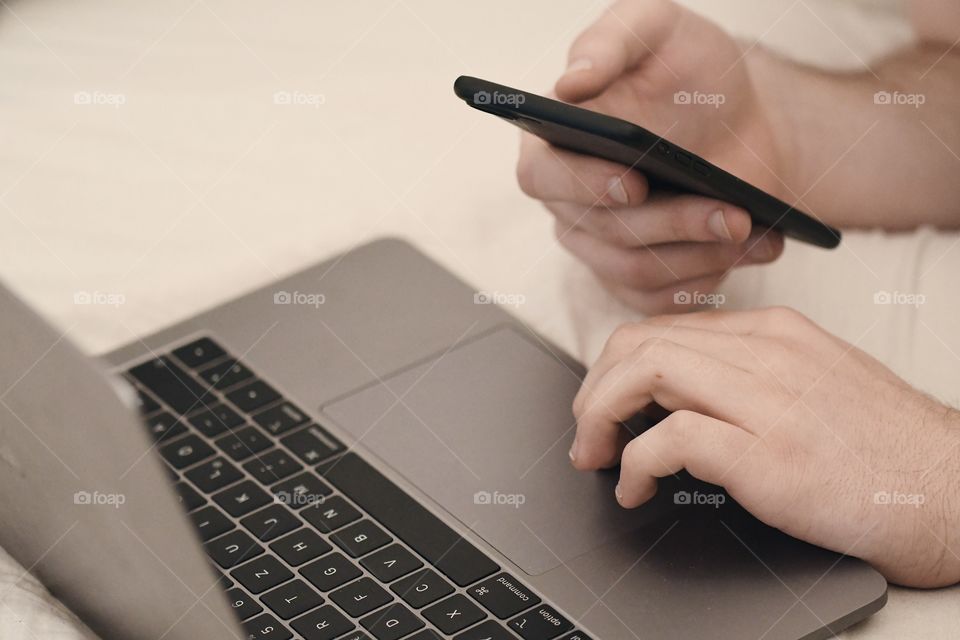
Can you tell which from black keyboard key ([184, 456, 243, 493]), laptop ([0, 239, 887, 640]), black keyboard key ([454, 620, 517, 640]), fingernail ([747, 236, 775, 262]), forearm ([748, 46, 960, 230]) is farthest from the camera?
forearm ([748, 46, 960, 230])

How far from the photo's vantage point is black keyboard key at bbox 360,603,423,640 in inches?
22.2

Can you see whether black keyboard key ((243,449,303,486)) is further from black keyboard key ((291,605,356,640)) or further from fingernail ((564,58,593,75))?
fingernail ((564,58,593,75))

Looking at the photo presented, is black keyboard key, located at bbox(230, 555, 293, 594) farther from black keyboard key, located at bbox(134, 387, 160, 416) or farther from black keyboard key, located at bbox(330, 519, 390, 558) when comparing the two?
black keyboard key, located at bbox(134, 387, 160, 416)

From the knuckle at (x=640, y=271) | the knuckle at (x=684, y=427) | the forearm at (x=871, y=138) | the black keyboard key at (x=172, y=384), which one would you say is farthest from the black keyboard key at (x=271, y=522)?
the forearm at (x=871, y=138)

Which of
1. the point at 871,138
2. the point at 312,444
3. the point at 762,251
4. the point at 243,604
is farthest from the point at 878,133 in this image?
the point at 243,604

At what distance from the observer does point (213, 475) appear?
0.67 metres

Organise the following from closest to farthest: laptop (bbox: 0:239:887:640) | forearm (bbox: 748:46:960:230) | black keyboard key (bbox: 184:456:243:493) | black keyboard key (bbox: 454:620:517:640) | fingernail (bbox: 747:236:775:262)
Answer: laptop (bbox: 0:239:887:640)
black keyboard key (bbox: 454:620:517:640)
black keyboard key (bbox: 184:456:243:493)
fingernail (bbox: 747:236:775:262)
forearm (bbox: 748:46:960:230)

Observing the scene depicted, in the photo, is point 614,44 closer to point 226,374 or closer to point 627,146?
point 627,146

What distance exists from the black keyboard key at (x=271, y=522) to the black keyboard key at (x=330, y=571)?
0.03 m

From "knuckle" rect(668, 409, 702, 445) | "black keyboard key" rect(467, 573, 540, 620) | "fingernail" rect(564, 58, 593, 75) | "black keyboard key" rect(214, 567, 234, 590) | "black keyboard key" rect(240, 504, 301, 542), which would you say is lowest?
"black keyboard key" rect(467, 573, 540, 620)

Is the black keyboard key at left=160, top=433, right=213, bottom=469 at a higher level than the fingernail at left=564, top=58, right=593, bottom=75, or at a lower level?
lower

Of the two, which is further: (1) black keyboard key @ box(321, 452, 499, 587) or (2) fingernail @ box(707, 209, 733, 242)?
(2) fingernail @ box(707, 209, 733, 242)

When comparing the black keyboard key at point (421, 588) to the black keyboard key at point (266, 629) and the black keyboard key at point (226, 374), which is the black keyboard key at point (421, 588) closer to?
the black keyboard key at point (266, 629)

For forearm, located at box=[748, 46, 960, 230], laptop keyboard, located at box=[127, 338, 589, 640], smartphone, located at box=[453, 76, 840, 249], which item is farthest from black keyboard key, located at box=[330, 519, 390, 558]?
forearm, located at box=[748, 46, 960, 230]
